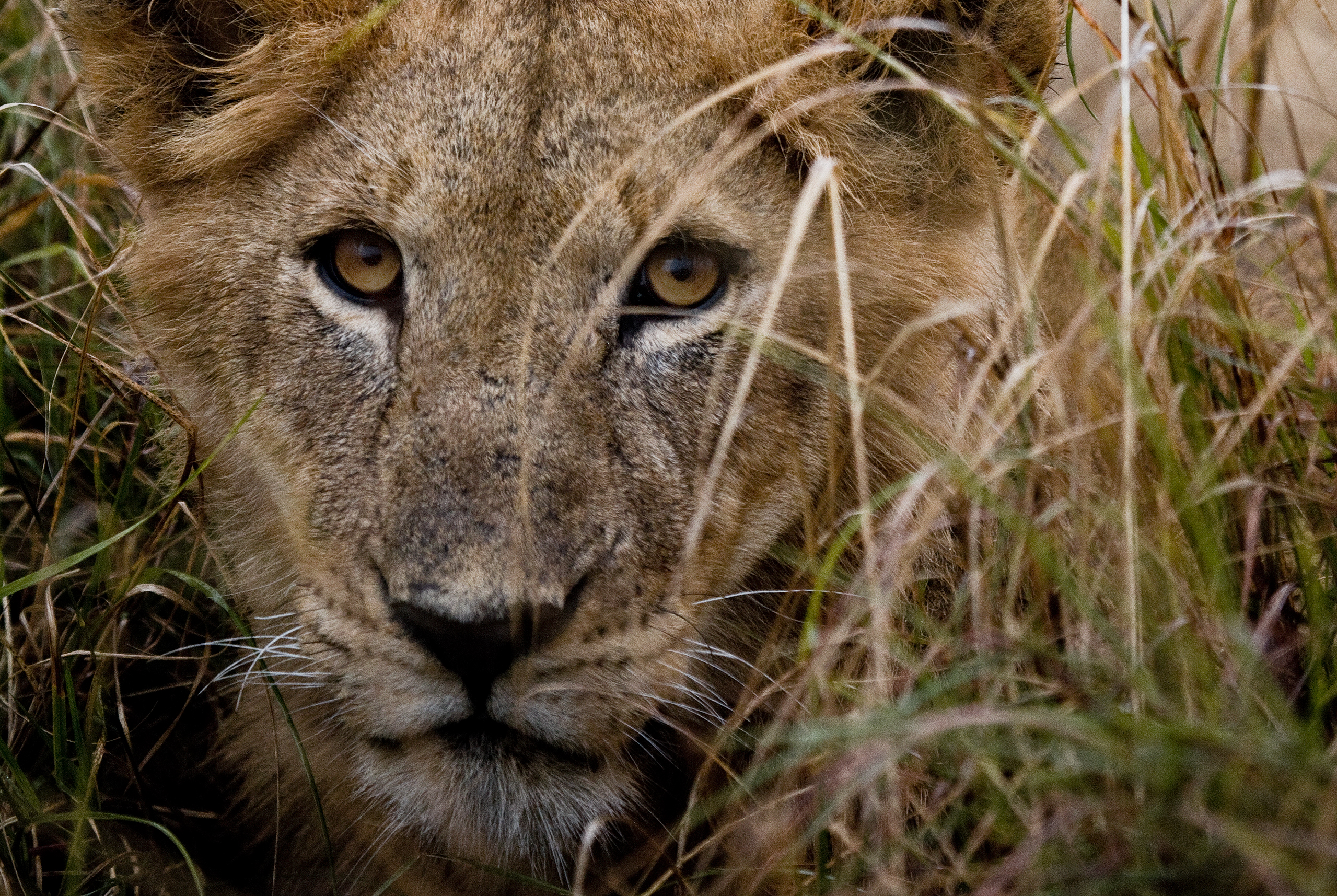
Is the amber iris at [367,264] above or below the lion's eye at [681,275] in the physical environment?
below

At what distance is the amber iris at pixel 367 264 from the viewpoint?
8.00 ft

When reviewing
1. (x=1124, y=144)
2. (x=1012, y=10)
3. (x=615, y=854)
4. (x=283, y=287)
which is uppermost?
(x=1012, y=10)

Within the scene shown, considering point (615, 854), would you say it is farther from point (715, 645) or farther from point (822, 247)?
point (822, 247)

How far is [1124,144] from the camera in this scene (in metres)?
2.10

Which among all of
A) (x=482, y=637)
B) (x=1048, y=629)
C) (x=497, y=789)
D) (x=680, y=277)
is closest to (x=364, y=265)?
(x=680, y=277)

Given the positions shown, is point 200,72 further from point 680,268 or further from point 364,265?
point 680,268

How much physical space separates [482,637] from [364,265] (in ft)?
2.79

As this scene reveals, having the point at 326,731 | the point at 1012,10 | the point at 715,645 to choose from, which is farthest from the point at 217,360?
the point at 1012,10

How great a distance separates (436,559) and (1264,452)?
134 cm

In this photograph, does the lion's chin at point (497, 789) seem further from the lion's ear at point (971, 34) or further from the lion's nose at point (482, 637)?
the lion's ear at point (971, 34)

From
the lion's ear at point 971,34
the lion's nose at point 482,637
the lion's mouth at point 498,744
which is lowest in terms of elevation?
the lion's mouth at point 498,744

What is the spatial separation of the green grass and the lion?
16 centimetres

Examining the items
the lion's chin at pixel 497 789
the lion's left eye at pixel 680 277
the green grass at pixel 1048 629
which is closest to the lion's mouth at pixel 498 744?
the lion's chin at pixel 497 789

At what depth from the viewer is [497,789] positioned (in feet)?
7.14
